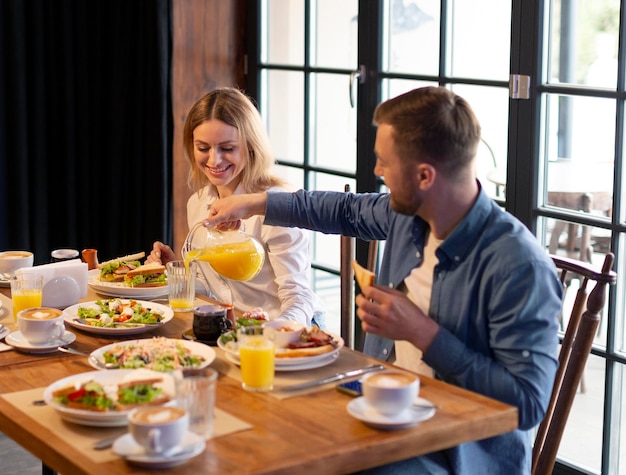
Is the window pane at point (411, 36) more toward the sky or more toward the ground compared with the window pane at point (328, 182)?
more toward the sky

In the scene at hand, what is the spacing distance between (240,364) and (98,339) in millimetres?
439

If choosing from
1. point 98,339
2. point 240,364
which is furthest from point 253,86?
point 240,364

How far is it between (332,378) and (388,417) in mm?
262

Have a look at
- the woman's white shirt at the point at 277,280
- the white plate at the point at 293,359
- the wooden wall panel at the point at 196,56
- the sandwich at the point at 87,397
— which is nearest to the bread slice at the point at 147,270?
the woman's white shirt at the point at 277,280

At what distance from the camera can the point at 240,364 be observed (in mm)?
1995

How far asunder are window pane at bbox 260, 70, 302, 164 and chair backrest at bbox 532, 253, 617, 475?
2.01 meters

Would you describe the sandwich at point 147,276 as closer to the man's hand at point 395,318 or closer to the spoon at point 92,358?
the spoon at point 92,358

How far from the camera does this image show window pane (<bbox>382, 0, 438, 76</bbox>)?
3.43 m

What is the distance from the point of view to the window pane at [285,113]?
4.15 m

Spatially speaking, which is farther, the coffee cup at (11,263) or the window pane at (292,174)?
the window pane at (292,174)

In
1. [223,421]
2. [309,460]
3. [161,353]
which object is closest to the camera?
[309,460]

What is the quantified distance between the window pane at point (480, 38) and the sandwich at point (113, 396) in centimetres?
178

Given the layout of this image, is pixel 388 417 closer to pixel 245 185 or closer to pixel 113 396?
pixel 113 396

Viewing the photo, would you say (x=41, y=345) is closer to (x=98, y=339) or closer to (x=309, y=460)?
(x=98, y=339)
